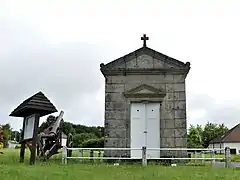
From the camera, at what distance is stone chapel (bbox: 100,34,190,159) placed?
1642 centimetres

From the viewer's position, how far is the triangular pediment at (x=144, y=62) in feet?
56.0

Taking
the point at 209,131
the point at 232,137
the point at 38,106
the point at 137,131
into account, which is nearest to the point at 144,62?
the point at 137,131

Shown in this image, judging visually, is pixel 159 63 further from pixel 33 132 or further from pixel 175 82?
pixel 33 132

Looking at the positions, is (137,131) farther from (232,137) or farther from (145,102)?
(232,137)

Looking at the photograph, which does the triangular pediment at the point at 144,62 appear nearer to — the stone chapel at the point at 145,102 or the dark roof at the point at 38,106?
the stone chapel at the point at 145,102

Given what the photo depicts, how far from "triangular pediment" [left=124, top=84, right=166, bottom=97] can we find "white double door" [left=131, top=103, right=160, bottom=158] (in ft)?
1.82

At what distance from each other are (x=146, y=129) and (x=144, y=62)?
10.5ft

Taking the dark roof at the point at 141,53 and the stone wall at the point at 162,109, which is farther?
the dark roof at the point at 141,53

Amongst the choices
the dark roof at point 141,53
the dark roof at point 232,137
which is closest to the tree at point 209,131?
the dark roof at point 232,137

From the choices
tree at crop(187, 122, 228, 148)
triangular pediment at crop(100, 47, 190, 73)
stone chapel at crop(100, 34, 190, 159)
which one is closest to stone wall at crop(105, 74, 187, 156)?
stone chapel at crop(100, 34, 190, 159)

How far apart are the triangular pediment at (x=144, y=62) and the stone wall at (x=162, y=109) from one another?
0.44 meters

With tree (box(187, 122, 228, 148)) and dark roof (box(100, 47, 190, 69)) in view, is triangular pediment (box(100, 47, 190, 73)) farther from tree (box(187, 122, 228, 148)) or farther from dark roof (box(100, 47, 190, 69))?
tree (box(187, 122, 228, 148))

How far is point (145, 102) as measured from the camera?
1662 centimetres

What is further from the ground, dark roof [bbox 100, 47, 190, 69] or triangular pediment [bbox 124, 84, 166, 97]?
dark roof [bbox 100, 47, 190, 69]
